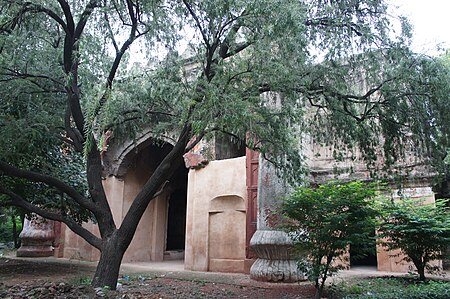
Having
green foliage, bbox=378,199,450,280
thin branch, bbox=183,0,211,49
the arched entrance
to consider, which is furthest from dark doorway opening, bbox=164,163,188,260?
thin branch, bbox=183,0,211,49

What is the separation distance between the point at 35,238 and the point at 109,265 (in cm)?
1137

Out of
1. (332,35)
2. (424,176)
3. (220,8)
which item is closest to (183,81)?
(220,8)

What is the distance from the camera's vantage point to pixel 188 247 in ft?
40.2

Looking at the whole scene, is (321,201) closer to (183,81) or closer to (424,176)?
(183,81)

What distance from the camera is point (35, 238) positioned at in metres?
15.7

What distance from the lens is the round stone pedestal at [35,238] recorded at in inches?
616

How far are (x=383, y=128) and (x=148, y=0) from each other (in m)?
4.23

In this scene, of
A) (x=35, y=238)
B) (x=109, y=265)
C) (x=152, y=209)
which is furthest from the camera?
(x=152, y=209)

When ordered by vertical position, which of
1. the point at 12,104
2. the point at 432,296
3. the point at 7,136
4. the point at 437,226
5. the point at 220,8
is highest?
the point at 220,8

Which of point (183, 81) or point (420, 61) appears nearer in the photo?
point (420, 61)

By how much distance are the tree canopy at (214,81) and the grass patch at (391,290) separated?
199cm

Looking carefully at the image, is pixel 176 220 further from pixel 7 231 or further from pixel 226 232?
pixel 7 231

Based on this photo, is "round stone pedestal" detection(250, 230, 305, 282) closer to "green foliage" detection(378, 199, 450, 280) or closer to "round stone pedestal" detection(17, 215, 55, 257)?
"green foliage" detection(378, 199, 450, 280)

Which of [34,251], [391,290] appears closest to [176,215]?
[34,251]
